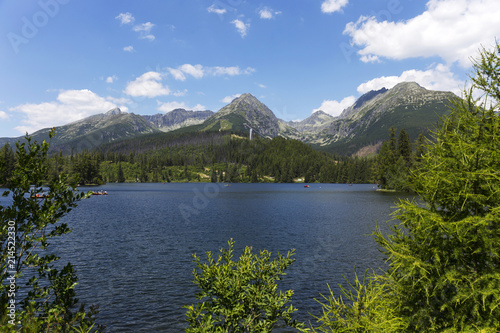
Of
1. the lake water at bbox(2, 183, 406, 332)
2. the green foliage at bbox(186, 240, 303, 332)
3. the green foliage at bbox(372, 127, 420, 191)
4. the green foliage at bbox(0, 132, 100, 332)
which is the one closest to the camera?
the green foliage at bbox(0, 132, 100, 332)

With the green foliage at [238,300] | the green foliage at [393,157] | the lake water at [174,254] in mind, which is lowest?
the lake water at [174,254]

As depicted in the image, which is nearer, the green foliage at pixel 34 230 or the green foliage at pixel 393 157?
the green foliage at pixel 34 230

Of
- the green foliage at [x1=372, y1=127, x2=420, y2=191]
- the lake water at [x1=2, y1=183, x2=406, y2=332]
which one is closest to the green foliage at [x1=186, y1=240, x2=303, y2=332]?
the lake water at [x1=2, y1=183, x2=406, y2=332]

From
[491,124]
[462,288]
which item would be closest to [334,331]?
[462,288]

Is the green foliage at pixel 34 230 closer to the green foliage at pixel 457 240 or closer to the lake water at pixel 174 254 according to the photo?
the green foliage at pixel 457 240

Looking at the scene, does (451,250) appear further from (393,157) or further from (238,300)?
→ (393,157)

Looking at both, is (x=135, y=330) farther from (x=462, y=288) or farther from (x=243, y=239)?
(x=243, y=239)

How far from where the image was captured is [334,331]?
8156mm

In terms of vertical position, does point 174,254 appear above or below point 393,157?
below

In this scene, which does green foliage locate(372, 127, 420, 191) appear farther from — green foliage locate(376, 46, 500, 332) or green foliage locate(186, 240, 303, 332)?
green foliage locate(186, 240, 303, 332)

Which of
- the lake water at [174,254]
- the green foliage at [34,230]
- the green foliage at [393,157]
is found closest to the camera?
the green foliage at [34,230]

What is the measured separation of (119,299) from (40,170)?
72.3 ft

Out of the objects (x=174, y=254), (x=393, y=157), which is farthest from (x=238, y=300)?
(x=393, y=157)

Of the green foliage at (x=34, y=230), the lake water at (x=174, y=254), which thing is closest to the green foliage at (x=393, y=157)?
the lake water at (x=174, y=254)
